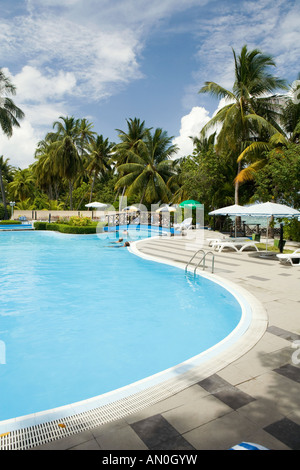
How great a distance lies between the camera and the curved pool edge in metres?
3.01

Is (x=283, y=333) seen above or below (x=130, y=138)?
below

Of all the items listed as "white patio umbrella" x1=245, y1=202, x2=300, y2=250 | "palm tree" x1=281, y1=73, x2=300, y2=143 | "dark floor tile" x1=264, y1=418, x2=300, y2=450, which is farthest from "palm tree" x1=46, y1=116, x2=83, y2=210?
"dark floor tile" x1=264, y1=418, x2=300, y2=450

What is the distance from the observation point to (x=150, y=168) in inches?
1347

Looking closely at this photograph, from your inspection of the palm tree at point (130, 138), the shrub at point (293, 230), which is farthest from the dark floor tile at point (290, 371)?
the palm tree at point (130, 138)

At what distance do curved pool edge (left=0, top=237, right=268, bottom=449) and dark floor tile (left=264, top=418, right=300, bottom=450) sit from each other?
1.11 meters

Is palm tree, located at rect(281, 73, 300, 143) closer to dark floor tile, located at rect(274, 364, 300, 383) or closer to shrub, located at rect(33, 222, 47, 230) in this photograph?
dark floor tile, located at rect(274, 364, 300, 383)

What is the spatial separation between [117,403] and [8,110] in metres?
41.2

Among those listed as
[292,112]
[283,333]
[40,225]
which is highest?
[292,112]

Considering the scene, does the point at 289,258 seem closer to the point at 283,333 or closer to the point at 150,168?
the point at 283,333

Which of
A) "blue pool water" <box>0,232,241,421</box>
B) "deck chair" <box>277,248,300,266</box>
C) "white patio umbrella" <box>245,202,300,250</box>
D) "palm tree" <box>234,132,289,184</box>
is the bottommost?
"blue pool water" <box>0,232,241,421</box>

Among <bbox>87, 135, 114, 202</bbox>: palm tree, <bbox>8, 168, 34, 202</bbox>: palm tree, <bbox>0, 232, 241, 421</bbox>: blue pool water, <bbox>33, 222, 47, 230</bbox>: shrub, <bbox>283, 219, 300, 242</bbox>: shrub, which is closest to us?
<bbox>0, 232, 241, 421</bbox>: blue pool water

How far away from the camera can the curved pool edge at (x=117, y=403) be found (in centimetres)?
301

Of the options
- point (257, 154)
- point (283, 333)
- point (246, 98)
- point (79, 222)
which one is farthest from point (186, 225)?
point (283, 333)

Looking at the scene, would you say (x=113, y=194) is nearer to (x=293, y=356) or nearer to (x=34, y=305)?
(x=34, y=305)
